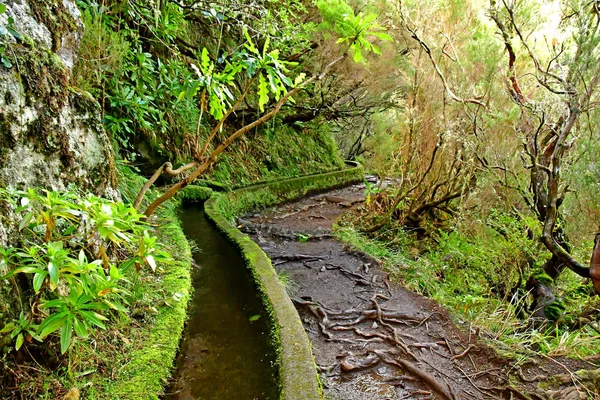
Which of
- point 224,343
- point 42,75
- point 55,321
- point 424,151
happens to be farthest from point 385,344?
point 424,151

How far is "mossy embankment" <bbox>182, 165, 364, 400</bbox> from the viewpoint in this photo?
259cm

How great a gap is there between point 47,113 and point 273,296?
8.71ft

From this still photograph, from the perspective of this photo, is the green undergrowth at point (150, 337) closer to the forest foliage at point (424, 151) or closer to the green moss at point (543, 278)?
the forest foliage at point (424, 151)

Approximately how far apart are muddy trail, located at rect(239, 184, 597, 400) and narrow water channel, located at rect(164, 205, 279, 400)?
33.3 inches

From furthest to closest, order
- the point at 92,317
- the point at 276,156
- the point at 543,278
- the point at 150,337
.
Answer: the point at 276,156 < the point at 543,278 < the point at 150,337 < the point at 92,317

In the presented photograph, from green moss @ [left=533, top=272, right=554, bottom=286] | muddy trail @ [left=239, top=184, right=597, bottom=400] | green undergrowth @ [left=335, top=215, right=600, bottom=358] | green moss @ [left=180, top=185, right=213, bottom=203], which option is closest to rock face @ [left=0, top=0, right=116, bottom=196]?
muddy trail @ [left=239, top=184, right=597, bottom=400]

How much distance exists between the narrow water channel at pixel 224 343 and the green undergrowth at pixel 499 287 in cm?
260

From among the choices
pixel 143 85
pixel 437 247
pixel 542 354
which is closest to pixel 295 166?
pixel 437 247

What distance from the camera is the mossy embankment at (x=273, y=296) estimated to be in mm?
2586

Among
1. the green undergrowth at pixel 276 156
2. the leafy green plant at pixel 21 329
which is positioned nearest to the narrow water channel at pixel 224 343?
the leafy green plant at pixel 21 329

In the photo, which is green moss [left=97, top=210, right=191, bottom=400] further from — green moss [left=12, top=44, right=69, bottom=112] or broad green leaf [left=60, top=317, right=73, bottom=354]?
green moss [left=12, top=44, right=69, bottom=112]

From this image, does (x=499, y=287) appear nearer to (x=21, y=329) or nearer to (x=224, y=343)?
(x=224, y=343)

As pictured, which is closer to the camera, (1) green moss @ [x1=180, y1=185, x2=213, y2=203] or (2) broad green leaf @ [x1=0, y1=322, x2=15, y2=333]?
(2) broad green leaf @ [x1=0, y1=322, x2=15, y2=333]

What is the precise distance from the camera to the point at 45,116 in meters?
2.60
